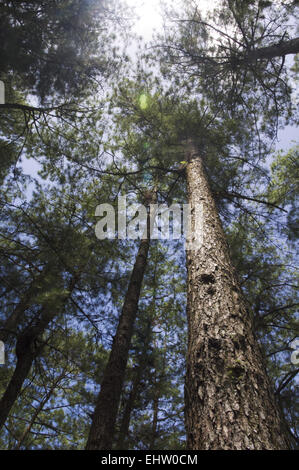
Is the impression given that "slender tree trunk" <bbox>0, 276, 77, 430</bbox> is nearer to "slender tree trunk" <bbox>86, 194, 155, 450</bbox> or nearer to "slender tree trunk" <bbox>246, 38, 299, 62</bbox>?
"slender tree trunk" <bbox>86, 194, 155, 450</bbox>

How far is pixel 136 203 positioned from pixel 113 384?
4.54 meters

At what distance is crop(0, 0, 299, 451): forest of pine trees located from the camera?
3414mm

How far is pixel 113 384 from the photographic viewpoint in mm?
3322

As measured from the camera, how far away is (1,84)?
13.5 feet

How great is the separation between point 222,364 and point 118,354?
260 centimetres

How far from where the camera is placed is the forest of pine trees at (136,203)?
3.41 m

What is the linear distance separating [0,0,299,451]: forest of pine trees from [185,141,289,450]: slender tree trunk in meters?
0.05

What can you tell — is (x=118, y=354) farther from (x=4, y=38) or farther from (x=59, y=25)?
(x=59, y=25)

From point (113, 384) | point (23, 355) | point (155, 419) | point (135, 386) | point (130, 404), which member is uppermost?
point (23, 355)

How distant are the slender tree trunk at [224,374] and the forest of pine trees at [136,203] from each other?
5cm
